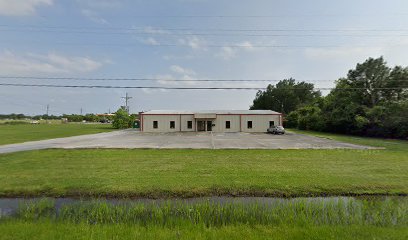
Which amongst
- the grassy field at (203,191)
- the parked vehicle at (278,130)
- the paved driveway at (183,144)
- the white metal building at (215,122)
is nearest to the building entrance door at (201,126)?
the white metal building at (215,122)

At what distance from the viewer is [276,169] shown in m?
9.54

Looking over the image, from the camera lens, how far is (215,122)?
123 feet

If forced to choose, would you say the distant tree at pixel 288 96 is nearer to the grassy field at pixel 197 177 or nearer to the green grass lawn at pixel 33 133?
the green grass lawn at pixel 33 133

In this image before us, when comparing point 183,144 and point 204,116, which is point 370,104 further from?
point 183,144

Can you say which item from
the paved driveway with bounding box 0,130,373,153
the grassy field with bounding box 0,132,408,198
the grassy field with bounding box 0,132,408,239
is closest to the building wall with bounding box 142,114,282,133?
the paved driveway with bounding box 0,130,373,153

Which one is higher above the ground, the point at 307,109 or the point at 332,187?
the point at 307,109

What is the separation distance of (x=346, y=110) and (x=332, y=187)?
3389 centimetres

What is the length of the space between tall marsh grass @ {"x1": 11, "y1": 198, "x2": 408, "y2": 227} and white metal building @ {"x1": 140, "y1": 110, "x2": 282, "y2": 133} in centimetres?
3142

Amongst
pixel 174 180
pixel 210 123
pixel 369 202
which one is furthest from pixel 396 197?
pixel 210 123

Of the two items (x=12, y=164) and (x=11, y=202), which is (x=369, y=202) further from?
(x=12, y=164)

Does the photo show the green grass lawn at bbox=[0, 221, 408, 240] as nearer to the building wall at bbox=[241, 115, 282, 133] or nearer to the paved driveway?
the paved driveway

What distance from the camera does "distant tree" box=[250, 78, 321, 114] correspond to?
→ 79812mm

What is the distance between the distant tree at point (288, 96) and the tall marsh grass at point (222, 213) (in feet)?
252

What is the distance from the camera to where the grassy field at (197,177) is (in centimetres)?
694
